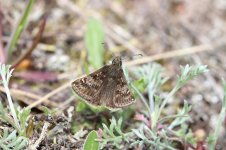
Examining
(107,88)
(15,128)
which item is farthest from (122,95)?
(15,128)

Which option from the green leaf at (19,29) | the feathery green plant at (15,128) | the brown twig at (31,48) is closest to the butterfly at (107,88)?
the feathery green plant at (15,128)

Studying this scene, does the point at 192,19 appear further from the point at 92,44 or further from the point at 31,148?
the point at 31,148

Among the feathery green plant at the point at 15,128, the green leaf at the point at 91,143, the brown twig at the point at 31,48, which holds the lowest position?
the green leaf at the point at 91,143

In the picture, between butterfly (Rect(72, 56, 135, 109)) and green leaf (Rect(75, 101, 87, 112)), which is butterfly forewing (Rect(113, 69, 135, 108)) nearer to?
butterfly (Rect(72, 56, 135, 109))

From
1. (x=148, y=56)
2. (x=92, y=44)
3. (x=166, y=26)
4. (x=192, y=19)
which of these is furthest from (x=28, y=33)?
(x=192, y=19)

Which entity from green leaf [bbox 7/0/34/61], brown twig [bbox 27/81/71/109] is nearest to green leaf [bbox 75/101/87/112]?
brown twig [bbox 27/81/71/109]

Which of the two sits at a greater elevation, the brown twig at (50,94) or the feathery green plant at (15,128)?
the brown twig at (50,94)

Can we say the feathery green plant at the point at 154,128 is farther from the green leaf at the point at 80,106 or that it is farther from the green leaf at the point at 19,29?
the green leaf at the point at 19,29
